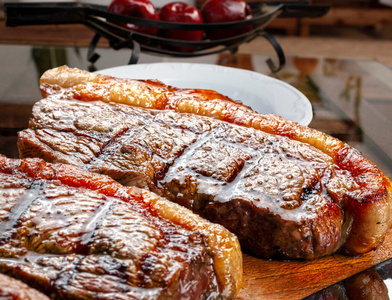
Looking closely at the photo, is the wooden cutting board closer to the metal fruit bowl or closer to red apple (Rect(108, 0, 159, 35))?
the metal fruit bowl

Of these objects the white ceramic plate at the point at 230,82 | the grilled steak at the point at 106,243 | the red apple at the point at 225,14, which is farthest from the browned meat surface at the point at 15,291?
the red apple at the point at 225,14

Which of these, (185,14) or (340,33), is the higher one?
(185,14)

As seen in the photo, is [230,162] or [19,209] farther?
[230,162]

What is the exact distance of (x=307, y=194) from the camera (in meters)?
1.02

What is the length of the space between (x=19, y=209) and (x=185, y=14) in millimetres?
1769

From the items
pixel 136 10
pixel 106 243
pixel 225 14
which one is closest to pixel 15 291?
pixel 106 243

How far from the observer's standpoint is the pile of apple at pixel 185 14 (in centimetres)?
235

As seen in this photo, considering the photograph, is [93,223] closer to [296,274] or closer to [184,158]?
[184,158]

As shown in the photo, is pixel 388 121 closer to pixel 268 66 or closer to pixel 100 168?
pixel 268 66

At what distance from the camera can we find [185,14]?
7.80 feet

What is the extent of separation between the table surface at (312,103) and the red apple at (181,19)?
28 centimetres

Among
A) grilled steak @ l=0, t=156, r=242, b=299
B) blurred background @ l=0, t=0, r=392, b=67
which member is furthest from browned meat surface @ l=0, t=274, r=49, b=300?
blurred background @ l=0, t=0, r=392, b=67

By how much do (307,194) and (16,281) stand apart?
0.63 meters

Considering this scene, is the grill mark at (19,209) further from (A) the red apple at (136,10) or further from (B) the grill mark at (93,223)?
(A) the red apple at (136,10)
